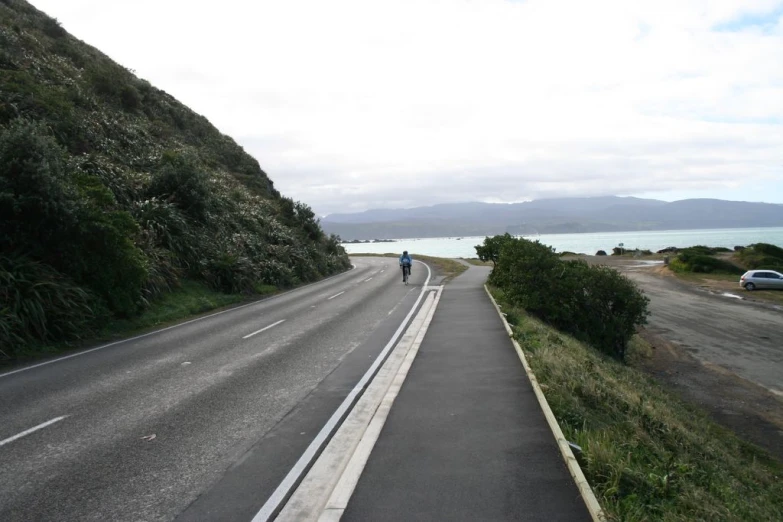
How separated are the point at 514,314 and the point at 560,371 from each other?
7872 mm

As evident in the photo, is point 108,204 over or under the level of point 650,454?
over

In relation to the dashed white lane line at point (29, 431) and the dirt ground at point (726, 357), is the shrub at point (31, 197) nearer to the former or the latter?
the dashed white lane line at point (29, 431)

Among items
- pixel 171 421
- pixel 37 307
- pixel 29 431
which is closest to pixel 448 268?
pixel 37 307

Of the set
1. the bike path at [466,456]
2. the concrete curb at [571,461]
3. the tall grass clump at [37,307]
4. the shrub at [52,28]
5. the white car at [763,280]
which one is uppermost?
the shrub at [52,28]

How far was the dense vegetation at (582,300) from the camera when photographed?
19.5 m

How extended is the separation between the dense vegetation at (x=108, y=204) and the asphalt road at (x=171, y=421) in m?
2.45

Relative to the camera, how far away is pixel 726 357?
19859mm

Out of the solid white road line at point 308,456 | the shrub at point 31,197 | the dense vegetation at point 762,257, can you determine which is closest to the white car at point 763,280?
the dense vegetation at point 762,257

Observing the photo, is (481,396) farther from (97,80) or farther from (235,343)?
(97,80)

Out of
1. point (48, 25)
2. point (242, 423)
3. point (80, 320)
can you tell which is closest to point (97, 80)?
point (48, 25)

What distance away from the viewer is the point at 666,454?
6621 millimetres

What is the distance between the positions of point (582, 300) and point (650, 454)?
14067 millimetres

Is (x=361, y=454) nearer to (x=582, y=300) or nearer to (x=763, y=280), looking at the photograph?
(x=582, y=300)

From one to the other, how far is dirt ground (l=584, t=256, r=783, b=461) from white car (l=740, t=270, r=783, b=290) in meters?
0.94
